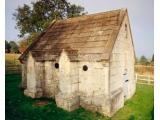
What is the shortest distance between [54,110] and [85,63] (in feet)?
4.06

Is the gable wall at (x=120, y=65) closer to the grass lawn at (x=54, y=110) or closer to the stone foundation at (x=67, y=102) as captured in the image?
the grass lawn at (x=54, y=110)

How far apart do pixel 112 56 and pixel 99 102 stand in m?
1.03

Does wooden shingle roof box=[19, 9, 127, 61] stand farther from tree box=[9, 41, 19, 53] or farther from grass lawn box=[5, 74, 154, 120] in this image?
grass lawn box=[5, 74, 154, 120]

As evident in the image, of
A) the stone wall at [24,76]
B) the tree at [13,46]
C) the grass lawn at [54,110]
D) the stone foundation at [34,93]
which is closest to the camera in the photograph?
the grass lawn at [54,110]

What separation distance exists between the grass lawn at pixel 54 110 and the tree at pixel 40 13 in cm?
116

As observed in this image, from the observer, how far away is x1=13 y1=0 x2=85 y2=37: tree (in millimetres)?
4090

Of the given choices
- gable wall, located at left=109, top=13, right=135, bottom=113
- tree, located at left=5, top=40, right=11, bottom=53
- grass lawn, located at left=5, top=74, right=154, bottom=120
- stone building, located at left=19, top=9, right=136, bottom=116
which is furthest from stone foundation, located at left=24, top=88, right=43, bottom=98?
gable wall, located at left=109, top=13, right=135, bottom=113

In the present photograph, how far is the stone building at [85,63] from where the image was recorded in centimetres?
406

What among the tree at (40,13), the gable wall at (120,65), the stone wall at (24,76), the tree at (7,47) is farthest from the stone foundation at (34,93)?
the gable wall at (120,65)

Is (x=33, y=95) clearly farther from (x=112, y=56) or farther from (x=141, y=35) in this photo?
(x=141, y=35)

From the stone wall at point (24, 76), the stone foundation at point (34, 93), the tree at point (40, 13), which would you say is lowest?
the stone foundation at point (34, 93)

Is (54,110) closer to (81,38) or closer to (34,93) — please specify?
(34,93)

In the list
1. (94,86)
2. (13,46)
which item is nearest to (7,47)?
(13,46)

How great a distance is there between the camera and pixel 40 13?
13.8ft
